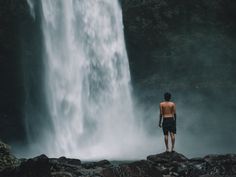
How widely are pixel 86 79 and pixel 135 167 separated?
72.3 feet

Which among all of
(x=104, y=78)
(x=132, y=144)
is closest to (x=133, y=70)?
(x=104, y=78)

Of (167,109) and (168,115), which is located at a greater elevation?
(167,109)

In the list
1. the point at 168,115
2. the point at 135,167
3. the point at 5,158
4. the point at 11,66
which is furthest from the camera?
the point at 11,66

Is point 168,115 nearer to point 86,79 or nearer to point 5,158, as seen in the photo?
point 5,158

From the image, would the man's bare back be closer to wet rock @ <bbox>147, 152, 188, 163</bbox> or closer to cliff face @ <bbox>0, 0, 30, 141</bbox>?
wet rock @ <bbox>147, 152, 188, 163</bbox>

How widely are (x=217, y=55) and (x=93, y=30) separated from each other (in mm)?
9984

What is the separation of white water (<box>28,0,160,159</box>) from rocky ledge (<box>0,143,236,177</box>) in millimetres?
17918

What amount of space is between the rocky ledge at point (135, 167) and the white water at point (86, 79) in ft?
58.8

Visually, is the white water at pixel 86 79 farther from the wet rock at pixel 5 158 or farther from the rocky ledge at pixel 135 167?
the wet rock at pixel 5 158

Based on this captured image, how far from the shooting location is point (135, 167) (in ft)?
33.1

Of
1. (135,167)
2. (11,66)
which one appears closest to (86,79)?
(11,66)

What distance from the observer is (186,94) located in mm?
34906

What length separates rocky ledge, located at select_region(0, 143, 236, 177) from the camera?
30.3ft

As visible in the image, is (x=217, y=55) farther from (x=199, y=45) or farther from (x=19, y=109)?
(x=19, y=109)
